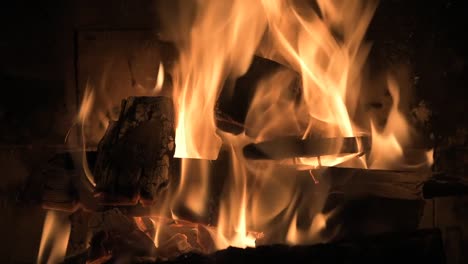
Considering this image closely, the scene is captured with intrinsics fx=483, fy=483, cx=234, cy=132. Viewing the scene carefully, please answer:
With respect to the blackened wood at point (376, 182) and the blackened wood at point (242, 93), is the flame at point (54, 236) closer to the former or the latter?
the blackened wood at point (242, 93)

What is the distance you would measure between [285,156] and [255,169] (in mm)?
127

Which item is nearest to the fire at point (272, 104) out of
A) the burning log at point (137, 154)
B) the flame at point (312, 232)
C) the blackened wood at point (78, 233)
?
the flame at point (312, 232)

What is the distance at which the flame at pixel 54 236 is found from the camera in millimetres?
2096

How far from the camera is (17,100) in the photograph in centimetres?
235

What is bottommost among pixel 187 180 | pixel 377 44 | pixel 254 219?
pixel 254 219

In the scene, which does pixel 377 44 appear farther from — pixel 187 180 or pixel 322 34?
pixel 187 180

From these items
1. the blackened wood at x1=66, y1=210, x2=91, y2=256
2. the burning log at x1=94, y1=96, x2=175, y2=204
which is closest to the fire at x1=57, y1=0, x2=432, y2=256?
the burning log at x1=94, y1=96, x2=175, y2=204

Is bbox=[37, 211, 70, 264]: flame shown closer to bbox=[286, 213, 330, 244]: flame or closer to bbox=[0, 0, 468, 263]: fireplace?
bbox=[0, 0, 468, 263]: fireplace

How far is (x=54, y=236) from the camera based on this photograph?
6.97ft

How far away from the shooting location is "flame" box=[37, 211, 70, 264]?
2.10m

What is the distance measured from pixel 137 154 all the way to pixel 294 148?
0.59 m

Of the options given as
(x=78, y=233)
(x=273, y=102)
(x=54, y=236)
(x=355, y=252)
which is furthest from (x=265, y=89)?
(x=54, y=236)

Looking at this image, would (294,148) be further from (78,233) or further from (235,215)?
(78,233)

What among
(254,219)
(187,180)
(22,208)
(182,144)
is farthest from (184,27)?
(22,208)
